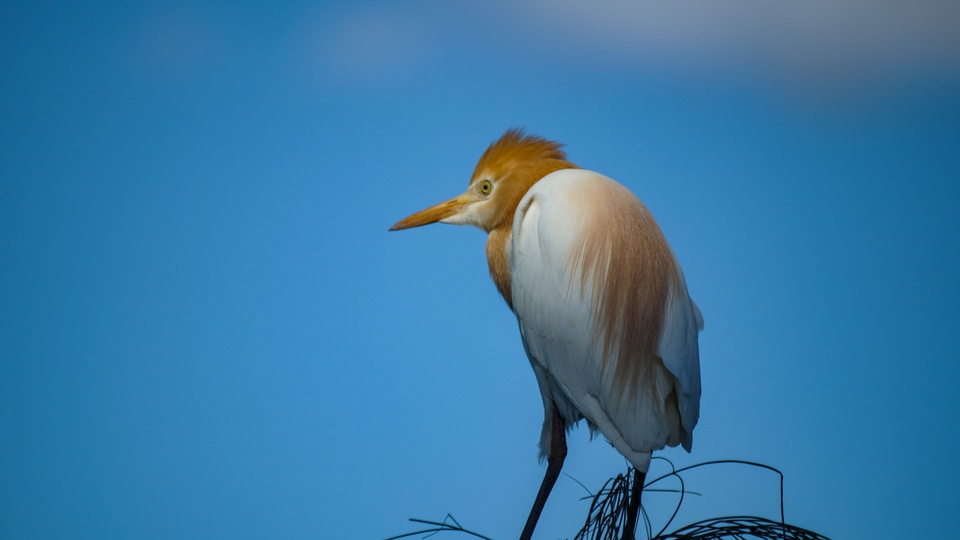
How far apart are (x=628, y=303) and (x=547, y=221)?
162 millimetres

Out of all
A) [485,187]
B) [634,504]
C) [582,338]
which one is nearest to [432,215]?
[485,187]

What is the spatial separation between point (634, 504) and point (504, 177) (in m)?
0.54

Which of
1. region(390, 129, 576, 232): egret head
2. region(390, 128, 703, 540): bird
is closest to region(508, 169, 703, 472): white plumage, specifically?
region(390, 128, 703, 540): bird

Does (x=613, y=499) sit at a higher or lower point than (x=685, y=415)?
lower

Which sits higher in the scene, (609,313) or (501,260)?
(501,260)

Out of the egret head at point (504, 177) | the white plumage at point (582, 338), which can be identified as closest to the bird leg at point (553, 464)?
the white plumage at point (582, 338)

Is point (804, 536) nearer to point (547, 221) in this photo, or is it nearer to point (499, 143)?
point (547, 221)

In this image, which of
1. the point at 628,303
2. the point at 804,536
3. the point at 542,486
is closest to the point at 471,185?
the point at 628,303

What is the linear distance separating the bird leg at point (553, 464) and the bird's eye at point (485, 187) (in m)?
0.36

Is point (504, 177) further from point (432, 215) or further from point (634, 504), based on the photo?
point (634, 504)

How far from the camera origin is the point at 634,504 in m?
1.26

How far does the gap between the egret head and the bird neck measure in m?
0.01

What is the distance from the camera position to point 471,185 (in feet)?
4.64

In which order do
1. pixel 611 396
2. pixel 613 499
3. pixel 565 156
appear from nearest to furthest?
pixel 611 396
pixel 613 499
pixel 565 156
